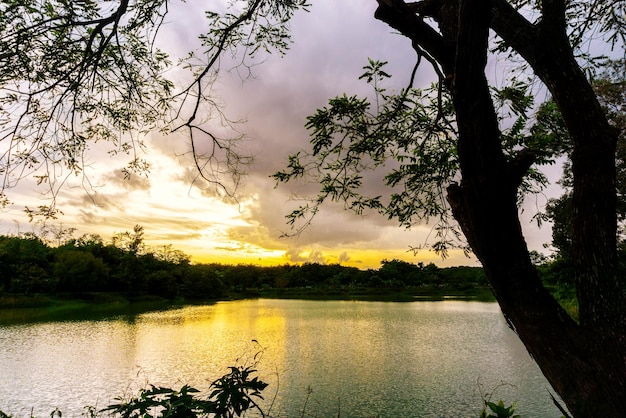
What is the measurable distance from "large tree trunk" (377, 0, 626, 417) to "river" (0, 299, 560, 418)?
2.61 m

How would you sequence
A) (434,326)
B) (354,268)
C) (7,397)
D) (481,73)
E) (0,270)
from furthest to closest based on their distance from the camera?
1. (354,268)
2. (0,270)
3. (434,326)
4. (7,397)
5. (481,73)

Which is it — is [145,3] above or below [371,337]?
above

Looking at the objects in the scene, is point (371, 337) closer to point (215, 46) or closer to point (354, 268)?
point (215, 46)

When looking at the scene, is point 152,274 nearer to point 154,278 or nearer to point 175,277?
point 154,278

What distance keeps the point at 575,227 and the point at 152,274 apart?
196 ft

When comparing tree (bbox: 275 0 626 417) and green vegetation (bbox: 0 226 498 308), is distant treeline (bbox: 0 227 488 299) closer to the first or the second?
green vegetation (bbox: 0 226 498 308)

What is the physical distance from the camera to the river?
9.19m

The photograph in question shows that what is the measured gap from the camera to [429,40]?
1.98m

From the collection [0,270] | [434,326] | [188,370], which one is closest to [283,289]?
[0,270]

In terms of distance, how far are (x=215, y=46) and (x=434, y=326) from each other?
79.8 feet

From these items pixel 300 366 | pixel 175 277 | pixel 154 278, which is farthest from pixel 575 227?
pixel 175 277

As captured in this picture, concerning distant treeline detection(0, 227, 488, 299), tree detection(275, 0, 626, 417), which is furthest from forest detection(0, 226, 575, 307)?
tree detection(275, 0, 626, 417)

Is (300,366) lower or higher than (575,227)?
lower

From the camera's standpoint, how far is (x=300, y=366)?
1320 centimetres
